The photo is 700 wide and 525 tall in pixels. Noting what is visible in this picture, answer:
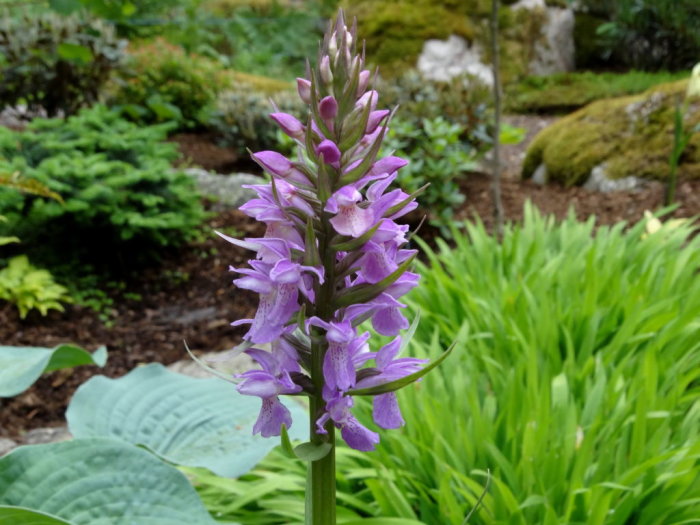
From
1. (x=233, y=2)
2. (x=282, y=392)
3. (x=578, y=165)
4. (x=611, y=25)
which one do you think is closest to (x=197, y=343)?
(x=282, y=392)

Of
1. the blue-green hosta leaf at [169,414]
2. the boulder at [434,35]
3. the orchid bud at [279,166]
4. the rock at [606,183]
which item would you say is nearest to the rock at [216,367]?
the blue-green hosta leaf at [169,414]

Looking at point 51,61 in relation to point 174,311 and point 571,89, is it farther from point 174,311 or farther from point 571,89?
point 571,89

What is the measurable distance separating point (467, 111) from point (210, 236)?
2297 mm

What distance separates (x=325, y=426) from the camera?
0.92 meters

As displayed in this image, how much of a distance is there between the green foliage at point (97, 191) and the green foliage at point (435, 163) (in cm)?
147

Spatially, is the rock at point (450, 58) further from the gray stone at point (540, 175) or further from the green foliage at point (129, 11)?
the green foliage at point (129, 11)

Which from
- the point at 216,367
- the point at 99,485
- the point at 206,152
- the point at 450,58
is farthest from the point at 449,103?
the point at 99,485

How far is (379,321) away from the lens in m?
0.92

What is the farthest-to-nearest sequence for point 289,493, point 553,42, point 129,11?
point 553,42
point 129,11
point 289,493

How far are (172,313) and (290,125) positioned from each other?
3.32 m

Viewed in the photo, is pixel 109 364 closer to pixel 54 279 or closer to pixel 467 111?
pixel 54 279

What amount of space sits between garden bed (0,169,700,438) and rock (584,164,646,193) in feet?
0.30

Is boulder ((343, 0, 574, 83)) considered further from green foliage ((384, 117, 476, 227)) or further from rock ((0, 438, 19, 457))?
rock ((0, 438, 19, 457))

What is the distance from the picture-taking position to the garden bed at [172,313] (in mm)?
3217
